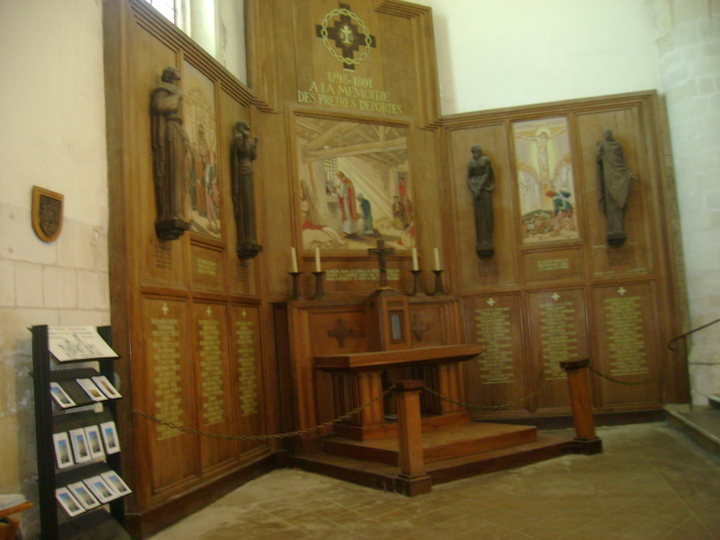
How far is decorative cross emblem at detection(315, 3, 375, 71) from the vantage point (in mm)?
9180

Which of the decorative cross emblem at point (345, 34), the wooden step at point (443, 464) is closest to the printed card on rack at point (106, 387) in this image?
the wooden step at point (443, 464)

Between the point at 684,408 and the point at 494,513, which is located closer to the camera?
the point at 494,513

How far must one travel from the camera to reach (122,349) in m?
5.21

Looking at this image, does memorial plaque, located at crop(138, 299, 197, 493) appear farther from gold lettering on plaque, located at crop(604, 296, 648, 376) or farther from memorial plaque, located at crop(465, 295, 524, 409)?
gold lettering on plaque, located at crop(604, 296, 648, 376)

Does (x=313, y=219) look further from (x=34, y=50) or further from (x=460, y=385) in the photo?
(x=34, y=50)

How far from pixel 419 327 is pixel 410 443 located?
287cm

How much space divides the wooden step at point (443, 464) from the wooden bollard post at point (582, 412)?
13 centimetres

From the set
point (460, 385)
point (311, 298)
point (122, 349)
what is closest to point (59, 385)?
point (122, 349)

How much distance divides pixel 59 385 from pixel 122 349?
1113 millimetres

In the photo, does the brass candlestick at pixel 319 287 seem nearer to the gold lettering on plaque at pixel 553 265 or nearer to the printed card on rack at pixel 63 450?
the gold lettering on plaque at pixel 553 265

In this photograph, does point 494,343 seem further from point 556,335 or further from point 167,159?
point 167,159

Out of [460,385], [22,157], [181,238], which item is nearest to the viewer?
[22,157]

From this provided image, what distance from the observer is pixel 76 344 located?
170 inches

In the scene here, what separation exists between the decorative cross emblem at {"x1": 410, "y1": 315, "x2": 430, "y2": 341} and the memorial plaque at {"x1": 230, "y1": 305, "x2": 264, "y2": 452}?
2052mm
